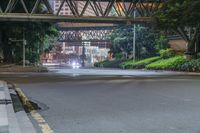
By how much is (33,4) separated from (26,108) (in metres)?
42.4

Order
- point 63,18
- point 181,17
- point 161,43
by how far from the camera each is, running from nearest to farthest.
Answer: point 181,17
point 63,18
point 161,43

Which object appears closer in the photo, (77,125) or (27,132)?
(27,132)

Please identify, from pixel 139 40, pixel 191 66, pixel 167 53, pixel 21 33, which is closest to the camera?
pixel 191 66

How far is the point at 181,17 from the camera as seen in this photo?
4453cm

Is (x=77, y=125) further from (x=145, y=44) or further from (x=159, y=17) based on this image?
(x=145, y=44)

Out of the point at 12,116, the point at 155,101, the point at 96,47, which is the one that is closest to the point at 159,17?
the point at 155,101

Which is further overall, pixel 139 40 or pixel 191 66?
pixel 139 40

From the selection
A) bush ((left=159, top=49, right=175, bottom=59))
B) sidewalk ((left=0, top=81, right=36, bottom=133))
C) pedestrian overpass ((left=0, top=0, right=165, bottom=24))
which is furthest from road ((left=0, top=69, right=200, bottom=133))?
bush ((left=159, top=49, right=175, bottom=59))

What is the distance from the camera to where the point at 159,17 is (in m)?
47.2

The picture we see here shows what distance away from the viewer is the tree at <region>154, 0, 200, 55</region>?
4175cm

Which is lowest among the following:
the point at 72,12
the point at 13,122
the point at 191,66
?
the point at 13,122

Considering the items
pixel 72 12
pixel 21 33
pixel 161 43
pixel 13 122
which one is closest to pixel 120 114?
pixel 13 122

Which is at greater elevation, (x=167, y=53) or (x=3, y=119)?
(x=167, y=53)

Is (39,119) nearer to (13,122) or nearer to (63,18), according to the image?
(13,122)
